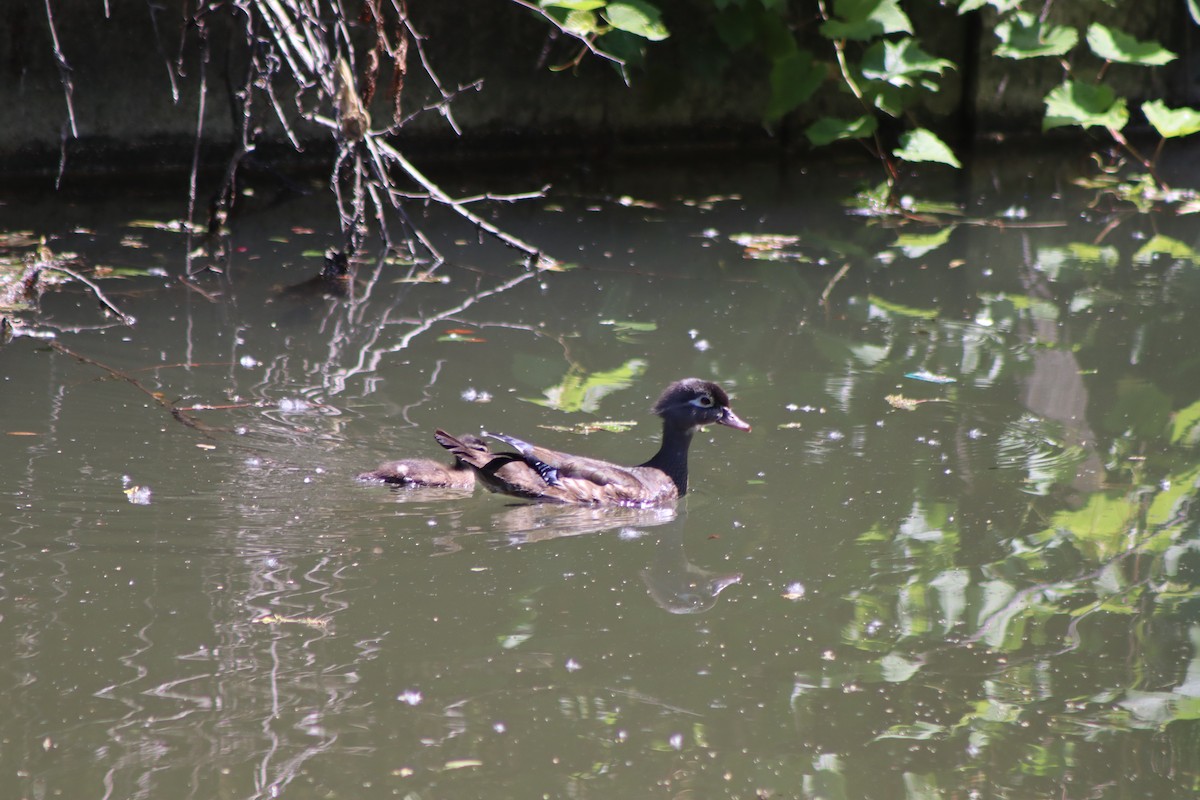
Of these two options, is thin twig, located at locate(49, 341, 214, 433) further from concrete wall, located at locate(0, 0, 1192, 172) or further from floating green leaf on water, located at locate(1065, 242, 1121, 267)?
floating green leaf on water, located at locate(1065, 242, 1121, 267)

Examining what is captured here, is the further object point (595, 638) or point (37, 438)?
point (37, 438)

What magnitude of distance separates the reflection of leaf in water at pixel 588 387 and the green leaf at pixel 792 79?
5.86m

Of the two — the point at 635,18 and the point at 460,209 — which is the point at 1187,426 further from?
the point at 635,18

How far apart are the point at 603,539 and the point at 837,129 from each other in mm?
7612

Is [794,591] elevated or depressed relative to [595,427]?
elevated

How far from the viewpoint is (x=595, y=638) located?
4.96 metres

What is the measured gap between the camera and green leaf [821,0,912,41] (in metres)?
12.5

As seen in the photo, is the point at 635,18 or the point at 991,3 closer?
the point at 635,18

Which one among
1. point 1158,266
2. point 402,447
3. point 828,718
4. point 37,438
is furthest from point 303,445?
point 1158,266

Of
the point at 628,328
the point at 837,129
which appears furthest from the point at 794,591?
the point at 837,129

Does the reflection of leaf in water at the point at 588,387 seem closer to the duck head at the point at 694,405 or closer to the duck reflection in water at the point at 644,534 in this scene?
the duck head at the point at 694,405

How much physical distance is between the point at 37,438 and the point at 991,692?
4.37m

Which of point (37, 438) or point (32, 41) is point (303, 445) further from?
point (32, 41)

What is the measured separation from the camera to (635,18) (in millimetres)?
11625
